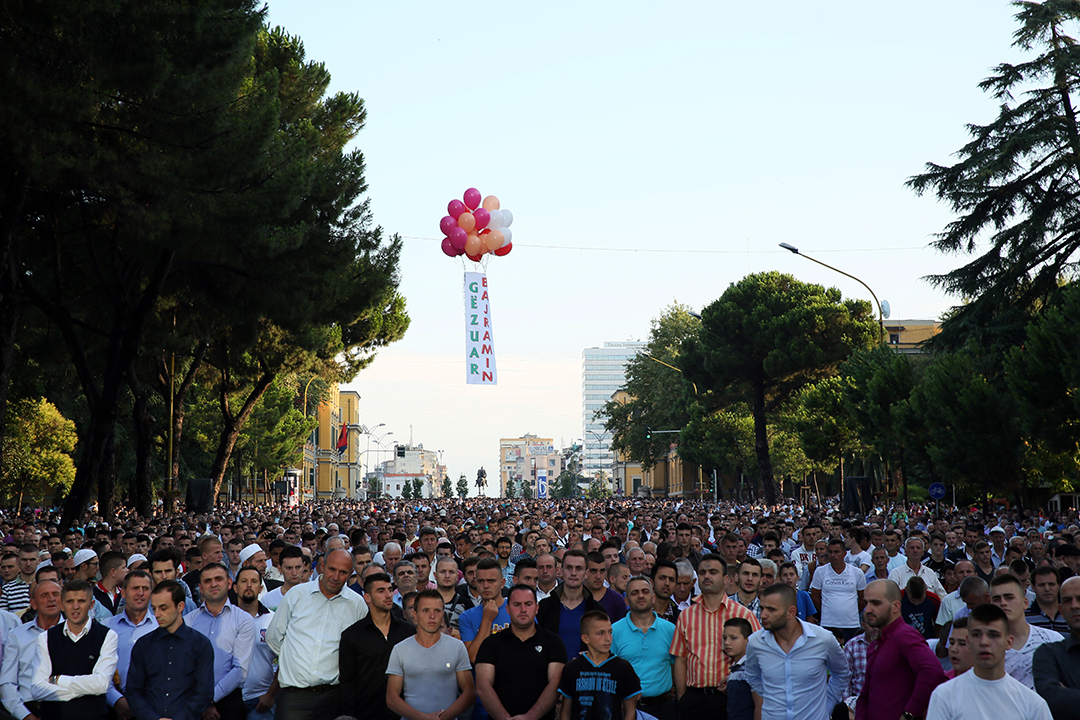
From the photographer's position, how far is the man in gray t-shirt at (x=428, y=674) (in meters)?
6.31

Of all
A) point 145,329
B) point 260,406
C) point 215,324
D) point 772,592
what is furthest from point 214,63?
point 260,406

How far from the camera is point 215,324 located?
27500mm

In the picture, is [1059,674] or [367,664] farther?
[367,664]

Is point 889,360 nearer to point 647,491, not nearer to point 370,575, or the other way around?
point 370,575

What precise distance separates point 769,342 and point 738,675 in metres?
51.6

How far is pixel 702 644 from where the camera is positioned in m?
6.79

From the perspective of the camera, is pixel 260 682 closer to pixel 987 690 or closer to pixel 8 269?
pixel 987 690

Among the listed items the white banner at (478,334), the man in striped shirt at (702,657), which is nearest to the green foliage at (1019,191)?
the white banner at (478,334)

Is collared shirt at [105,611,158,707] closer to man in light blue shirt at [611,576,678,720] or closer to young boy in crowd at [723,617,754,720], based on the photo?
man in light blue shirt at [611,576,678,720]

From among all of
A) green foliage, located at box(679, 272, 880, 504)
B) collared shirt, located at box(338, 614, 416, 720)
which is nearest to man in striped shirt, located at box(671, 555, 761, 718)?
collared shirt, located at box(338, 614, 416, 720)

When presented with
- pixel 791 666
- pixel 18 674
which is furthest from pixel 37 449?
pixel 791 666

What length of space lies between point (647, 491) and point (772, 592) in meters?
122

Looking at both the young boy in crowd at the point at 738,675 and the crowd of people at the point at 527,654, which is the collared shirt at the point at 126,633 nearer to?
the crowd of people at the point at 527,654

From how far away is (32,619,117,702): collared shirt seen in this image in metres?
6.57
